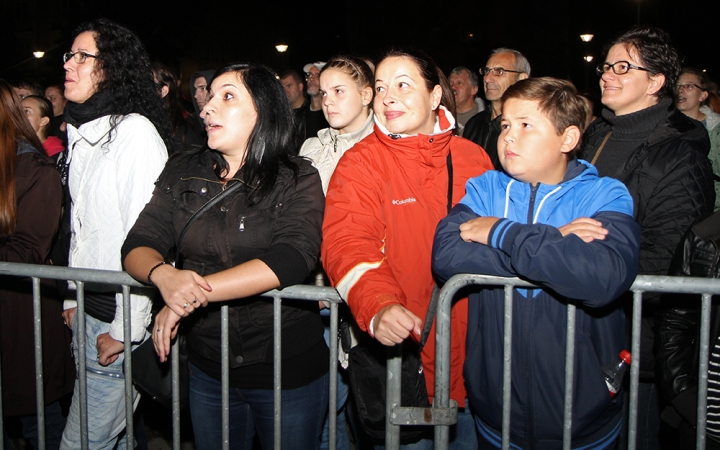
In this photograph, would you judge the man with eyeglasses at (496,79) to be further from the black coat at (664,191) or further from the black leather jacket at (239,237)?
the black leather jacket at (239,237)

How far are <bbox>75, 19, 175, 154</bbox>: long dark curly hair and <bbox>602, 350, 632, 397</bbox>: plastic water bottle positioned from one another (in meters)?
2.60

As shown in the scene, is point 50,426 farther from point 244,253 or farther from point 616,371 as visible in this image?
point 616,371

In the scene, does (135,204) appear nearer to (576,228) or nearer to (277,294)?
(277,294)

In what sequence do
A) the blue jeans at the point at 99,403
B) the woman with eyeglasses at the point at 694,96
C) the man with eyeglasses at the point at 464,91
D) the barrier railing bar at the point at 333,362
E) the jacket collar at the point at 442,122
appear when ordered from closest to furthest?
the barrier railing bar at the point at 333,362 → the jacket collar at the point at 442,122 → the blue jeans at the point at 99,403 → the woman with eyeglasses at the point at 694,96 → the man with eyeglasses at the point at 464,91

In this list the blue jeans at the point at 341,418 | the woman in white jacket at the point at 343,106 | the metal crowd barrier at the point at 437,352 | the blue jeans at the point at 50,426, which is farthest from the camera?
the woman in white jacket at the point at 343,106

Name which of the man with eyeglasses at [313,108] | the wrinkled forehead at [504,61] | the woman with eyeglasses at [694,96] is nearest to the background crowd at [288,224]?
the wrinkled forehead at [504,61]

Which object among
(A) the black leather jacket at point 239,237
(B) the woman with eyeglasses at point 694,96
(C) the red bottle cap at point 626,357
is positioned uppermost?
(B) the woman with eyeglasses at point 694,96

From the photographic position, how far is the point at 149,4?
2545 centimetres

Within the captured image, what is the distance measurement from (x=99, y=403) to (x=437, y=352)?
1.84 meters

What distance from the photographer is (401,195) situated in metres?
2.64

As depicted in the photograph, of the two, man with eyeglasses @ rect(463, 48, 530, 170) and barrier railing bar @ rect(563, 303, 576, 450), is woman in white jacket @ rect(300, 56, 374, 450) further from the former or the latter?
barrier railing bar @ rect(563, 303, 576, 450)

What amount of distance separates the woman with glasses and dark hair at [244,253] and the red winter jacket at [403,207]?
0.68 ft

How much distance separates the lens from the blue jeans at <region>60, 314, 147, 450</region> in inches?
116

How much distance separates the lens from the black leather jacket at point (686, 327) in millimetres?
2371
